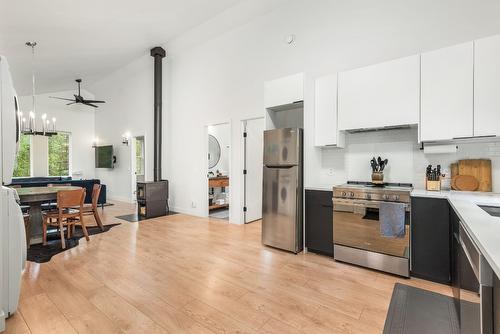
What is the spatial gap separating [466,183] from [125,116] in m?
8.11

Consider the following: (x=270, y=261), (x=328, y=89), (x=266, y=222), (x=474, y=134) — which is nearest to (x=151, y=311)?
(x=270, y=261)

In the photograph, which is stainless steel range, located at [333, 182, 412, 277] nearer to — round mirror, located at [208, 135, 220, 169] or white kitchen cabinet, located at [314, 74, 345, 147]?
white kitchen cabinet, located at [314, 74, 345, 147]

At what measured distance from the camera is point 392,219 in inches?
101

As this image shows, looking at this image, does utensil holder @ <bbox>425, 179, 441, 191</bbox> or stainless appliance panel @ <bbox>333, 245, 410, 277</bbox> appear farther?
utensil holder @ <bbox>425, 179, 441, 191</bbox>

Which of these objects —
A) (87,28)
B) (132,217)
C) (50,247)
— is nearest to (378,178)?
(50,247)

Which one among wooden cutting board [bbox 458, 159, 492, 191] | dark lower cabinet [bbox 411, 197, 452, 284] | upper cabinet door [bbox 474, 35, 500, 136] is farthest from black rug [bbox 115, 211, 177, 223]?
upper cabinet door [bbox 474, 35, 500, 136]

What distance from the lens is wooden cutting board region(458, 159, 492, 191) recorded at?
259 cm

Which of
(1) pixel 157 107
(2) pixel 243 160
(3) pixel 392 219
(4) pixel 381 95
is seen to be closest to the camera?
(3) pixel 392 219

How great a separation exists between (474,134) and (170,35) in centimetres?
562

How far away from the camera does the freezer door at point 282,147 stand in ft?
10.9

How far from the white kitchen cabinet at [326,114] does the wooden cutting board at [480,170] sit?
1.31 metres

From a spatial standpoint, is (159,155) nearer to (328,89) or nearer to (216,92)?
(216,92)

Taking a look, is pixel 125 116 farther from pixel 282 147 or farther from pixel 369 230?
pixel 369 230

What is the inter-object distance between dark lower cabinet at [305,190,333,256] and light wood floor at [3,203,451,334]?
161 mm
